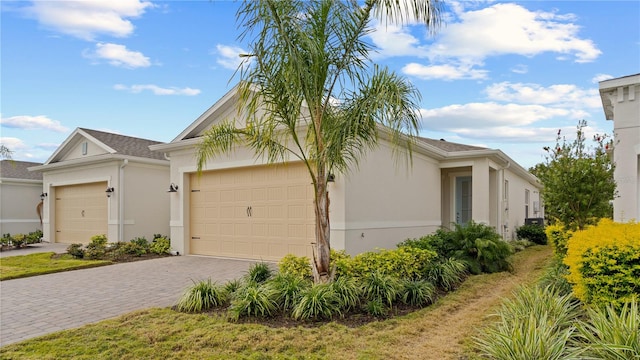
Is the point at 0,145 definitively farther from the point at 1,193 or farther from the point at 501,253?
the point at 501,253

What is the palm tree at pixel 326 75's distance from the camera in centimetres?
583

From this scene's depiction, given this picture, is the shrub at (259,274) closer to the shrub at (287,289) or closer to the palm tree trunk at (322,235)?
the shrub at (287,289)

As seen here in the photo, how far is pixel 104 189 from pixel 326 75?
1246 centimetres

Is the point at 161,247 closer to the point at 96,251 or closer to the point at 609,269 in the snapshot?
the point at 96,251

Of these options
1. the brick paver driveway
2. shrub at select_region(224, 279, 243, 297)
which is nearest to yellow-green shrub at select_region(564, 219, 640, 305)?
shrub at select_region(224, 279, 243, 297)

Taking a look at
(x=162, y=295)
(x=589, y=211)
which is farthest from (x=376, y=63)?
(x=589, y=211)

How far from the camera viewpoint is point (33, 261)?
11461mm

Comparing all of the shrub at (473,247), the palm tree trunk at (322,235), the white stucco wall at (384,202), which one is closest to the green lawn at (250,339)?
the palm tree trunk at (322,235)

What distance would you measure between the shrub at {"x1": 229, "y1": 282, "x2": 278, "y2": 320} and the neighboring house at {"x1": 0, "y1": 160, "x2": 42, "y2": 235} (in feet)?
62.9

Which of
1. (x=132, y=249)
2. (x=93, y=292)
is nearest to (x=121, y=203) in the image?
(x=132, y=249)

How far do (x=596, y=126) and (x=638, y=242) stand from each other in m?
7.57

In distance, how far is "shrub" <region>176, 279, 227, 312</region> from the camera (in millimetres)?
5891

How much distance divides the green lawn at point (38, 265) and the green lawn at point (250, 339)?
565 centimetres

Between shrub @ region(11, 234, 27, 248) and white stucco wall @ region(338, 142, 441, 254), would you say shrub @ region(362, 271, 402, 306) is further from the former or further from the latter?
shrub @ region(11, 234, 27, 248)
